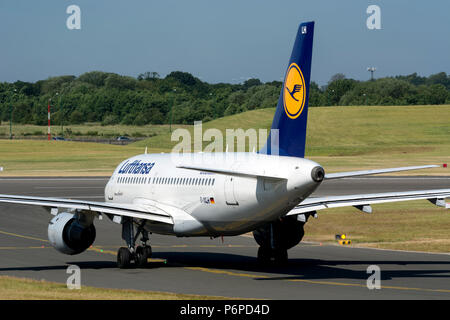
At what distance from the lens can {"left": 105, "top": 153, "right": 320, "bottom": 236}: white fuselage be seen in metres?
26.1

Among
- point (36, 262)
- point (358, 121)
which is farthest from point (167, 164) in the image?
point (358, 121)

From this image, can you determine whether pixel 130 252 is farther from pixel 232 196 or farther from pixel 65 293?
pixel 65 293

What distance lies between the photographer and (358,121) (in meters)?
172

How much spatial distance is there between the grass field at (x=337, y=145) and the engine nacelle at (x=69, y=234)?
68682mm

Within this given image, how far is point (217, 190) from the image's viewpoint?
96.0ft

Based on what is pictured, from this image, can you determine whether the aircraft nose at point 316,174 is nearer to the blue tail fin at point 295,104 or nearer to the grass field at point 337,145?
the blue tail fin at point 295,104

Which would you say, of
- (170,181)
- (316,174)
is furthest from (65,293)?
(170,181)

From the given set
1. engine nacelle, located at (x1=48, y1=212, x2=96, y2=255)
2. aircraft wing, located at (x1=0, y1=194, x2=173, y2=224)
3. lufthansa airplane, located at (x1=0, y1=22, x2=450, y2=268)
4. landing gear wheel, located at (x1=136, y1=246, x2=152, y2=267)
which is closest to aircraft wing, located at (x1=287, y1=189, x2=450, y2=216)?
lufthansa airplane, located at (x1=0, y1=22, x2=450, y2=268)

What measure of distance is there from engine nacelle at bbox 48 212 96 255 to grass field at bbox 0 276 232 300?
515 centimetres

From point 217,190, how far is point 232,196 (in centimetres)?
123

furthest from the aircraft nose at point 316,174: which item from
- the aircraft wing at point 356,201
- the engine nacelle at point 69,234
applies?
the engine nacelle at point 69,234
